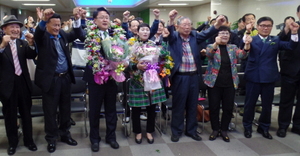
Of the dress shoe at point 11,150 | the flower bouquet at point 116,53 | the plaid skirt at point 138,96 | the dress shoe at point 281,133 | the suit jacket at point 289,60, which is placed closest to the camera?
the flower bouquet at point 116,53

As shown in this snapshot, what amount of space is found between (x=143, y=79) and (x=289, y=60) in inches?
88.4

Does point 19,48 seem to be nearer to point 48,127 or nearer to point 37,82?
point 37,82

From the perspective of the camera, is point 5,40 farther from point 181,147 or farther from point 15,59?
point 181,147

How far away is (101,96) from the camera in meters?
3.43

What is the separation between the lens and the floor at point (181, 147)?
3443 mm

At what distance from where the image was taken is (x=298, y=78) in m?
3.99

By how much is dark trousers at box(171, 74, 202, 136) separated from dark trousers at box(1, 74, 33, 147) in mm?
1930

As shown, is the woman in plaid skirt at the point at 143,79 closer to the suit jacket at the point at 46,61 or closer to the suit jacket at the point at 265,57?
the suit jacket at the point at 46,61

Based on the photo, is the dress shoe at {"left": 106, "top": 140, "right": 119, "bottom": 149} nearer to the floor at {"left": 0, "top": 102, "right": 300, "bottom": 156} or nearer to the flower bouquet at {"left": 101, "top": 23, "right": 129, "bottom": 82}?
the floor at {"left": 0, "top": 102, "right": 300, "bottom": 156}

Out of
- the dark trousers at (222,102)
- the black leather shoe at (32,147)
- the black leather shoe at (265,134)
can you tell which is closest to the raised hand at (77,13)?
the black leather shoe at (32,147)

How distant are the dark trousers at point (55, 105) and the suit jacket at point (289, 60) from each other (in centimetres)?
314

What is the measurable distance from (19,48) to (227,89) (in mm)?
2768

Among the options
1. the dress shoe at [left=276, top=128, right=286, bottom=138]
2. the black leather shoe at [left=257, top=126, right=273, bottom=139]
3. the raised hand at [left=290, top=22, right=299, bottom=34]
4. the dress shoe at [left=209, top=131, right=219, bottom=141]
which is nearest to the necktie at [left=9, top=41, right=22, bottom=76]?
the dress shoe at [left=209, top=131, right=219, bottom=141]

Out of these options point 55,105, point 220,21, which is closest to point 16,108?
point 55,105
